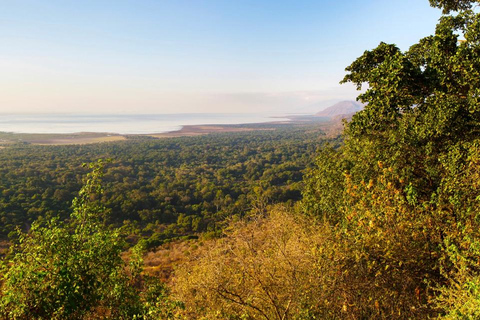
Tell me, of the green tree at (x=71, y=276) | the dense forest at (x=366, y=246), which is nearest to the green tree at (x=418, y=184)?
A: the dense forest at (x=366, y=246)

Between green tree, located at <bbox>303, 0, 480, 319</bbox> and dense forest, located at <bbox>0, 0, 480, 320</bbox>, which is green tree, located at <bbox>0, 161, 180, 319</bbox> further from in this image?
green tree, located at <bbox>303, 0, 480, 319</bbox>

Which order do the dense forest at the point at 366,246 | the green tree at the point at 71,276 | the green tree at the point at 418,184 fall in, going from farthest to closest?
the green tree at the point at 418,184, the dense forest at the point at 366,246, the green tree at the point at 71,276

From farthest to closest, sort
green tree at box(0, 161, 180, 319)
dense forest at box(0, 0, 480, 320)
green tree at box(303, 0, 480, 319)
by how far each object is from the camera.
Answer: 1. green tree at box(303, 0, 480, 319)
2. dense forest at box(0, 0, 480, 320)
3. green tree at box(0, 161, 180, 319)

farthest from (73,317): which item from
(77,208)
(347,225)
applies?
(347,225)

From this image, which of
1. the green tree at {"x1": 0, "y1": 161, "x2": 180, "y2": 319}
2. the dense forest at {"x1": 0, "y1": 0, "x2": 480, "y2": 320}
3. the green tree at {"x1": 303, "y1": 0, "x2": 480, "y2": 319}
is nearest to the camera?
the green tree at {"x1": 0, "y1": 161, "x2": 180, "y2": 319}

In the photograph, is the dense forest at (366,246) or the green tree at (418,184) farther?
the green tree at (418,184)

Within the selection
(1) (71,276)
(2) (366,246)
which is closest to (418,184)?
(2) (366,246)

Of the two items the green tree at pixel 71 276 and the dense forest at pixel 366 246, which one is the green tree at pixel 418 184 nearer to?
the dense forest at pixel 366 246

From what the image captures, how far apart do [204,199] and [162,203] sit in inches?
451

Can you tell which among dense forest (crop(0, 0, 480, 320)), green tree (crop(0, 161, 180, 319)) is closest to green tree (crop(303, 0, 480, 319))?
dense forest (crop(0, 0, 480, 320))

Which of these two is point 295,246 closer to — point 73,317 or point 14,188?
point 73,317

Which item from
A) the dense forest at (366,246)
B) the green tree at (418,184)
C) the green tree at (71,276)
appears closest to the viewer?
the green tree at (71,276)

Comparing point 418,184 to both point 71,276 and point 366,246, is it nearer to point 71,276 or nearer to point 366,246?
point 366,246

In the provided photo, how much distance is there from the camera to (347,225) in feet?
27.9
